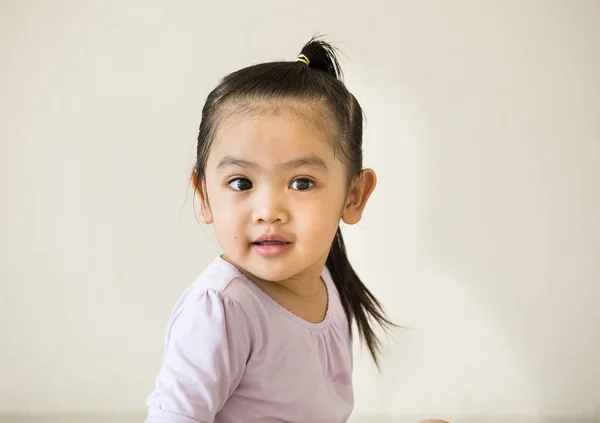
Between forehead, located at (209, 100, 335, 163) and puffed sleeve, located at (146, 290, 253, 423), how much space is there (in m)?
0.19

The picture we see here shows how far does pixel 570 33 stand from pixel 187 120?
93 cm

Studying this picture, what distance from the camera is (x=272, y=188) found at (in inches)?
41.6

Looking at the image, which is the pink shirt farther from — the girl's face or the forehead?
the forehead

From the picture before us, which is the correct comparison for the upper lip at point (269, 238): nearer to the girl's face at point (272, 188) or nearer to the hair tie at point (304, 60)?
the girl's face at point (272, 188)

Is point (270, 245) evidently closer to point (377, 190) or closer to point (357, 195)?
point (357, 195)

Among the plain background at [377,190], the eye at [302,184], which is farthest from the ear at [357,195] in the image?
the plain background at [377,190]

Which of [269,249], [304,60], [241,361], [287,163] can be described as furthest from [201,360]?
[304,60]

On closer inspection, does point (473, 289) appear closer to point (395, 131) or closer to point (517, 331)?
point (517, 331)

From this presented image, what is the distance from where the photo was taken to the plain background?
6.13 feet

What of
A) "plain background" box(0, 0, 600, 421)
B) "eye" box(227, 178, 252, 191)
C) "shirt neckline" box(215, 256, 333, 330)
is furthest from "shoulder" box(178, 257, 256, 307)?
"plain background" box(0, 0, 600, 421)

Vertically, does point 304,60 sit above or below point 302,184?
above

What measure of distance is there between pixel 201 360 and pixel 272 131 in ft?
1.00

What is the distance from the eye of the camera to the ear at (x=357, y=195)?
1.21m

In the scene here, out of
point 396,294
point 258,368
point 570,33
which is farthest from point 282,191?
point 570,33
